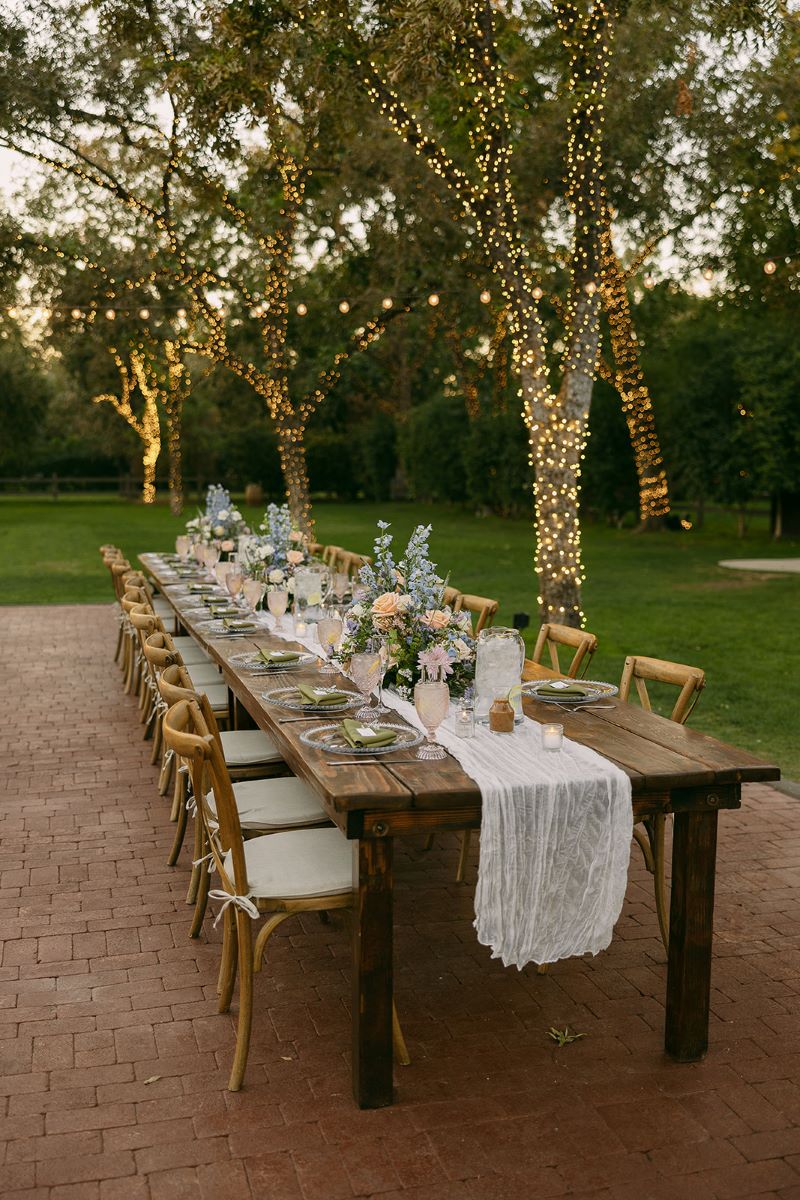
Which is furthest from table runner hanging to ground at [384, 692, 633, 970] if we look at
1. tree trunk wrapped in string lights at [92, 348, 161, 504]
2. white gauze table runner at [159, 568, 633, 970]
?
tree trunk wrapped in string lights at [92, 348, 161, 504]

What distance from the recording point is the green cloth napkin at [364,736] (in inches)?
132

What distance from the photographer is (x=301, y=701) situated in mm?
3949

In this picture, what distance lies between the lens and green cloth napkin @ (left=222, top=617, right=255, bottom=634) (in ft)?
18.9

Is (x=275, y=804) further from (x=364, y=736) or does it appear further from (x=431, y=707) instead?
(x=431, y=707)

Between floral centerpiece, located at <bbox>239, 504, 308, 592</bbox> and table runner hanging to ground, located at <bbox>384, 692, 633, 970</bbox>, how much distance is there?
3573mm

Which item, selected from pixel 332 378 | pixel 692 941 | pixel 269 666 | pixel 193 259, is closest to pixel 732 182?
pixel 332 378

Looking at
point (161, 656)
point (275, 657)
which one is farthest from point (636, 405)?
point (161, 656)

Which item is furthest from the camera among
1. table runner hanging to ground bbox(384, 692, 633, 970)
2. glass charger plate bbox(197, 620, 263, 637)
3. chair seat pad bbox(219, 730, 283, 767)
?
glass charger plate bbox(197, 620, 263, 637)

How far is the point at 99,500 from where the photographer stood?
4391 centimetres

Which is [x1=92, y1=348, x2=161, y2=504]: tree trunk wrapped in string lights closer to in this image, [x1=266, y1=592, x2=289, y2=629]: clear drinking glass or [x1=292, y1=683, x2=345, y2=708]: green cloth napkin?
[x1=266, y1=592, x2=289, y2=629]: clear drinking glass

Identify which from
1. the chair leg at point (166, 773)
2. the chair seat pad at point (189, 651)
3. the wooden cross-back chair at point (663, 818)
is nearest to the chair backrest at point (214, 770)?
the wooden cross-back chair at point (663, 818)

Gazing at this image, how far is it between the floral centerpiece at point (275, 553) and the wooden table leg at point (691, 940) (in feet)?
12.3

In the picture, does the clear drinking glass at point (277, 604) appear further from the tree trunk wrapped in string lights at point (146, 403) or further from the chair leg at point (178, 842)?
the tree trunk wrapped in string lights at point (146, 403)

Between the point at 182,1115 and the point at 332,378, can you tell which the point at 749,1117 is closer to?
the point at 182,1115
